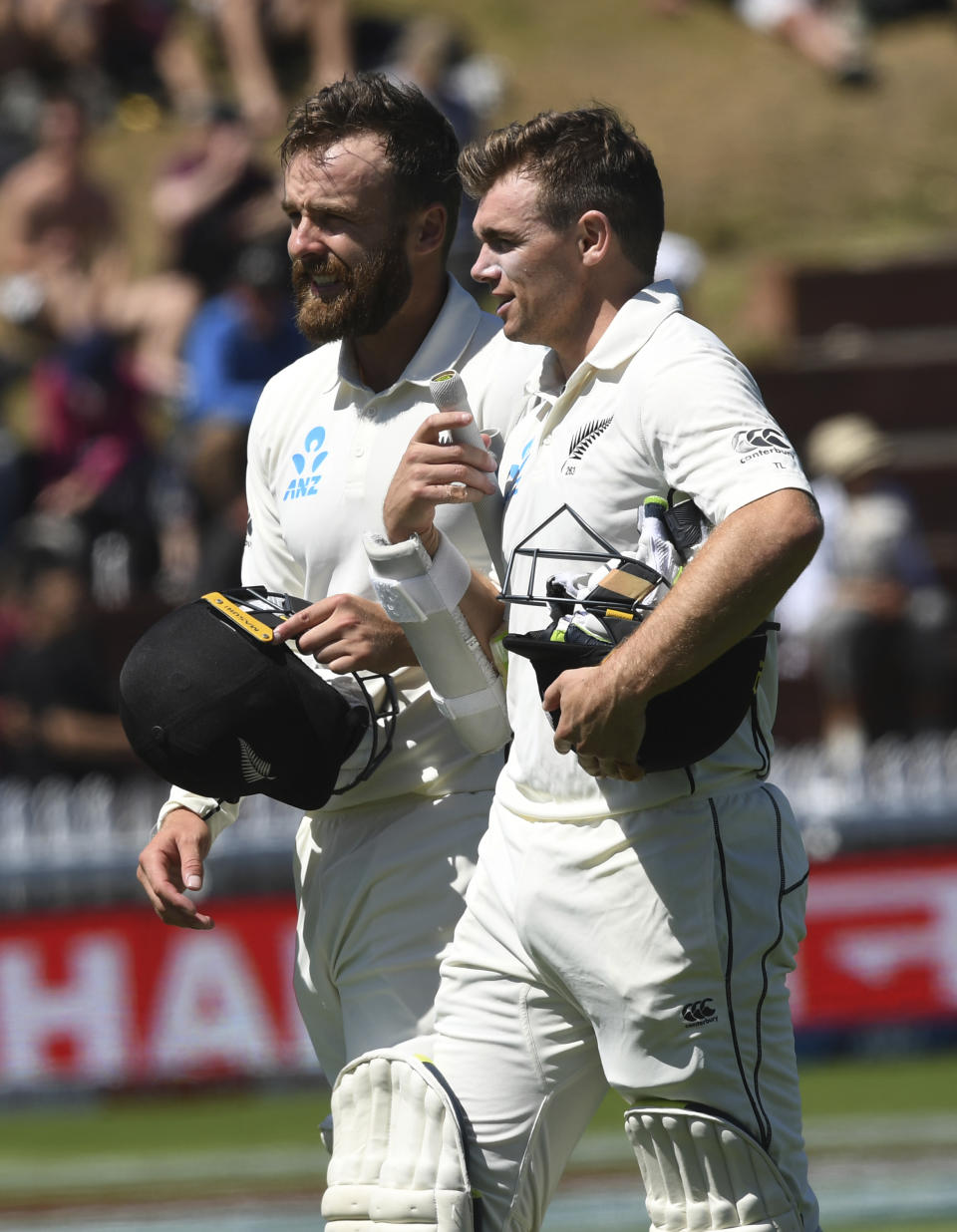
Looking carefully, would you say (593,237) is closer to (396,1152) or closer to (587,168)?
(587,168)

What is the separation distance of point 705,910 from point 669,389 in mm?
812

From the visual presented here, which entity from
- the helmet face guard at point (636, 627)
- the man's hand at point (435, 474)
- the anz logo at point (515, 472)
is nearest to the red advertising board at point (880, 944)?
the anz logo at point (515, 472)

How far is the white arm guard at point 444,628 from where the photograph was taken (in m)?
3.53

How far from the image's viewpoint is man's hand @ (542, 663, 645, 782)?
121 inches

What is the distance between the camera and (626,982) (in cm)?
325

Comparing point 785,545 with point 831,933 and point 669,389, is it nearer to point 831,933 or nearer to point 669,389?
point 669,389

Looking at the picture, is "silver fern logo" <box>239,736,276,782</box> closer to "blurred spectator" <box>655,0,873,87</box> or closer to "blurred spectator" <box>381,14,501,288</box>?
"blurred spectator" <box>381,14,501,288</box>

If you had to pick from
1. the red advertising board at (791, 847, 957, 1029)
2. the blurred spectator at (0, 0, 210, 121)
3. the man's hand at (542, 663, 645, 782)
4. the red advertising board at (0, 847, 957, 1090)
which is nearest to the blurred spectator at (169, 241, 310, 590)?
the red advertising board at (0, 847, 957, 1090)

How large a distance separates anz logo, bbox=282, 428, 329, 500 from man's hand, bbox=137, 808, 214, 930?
650 mm

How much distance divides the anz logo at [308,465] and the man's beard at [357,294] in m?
0.21

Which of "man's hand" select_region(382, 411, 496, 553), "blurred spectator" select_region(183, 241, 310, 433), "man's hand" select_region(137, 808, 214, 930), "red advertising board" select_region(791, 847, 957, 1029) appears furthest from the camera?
"blurred spectator" select_region(183, 241, 310, 433)

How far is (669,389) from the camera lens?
322cm

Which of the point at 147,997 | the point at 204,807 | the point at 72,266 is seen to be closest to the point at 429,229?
the point at 204,807

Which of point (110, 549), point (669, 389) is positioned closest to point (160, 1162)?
point (110, 549)
